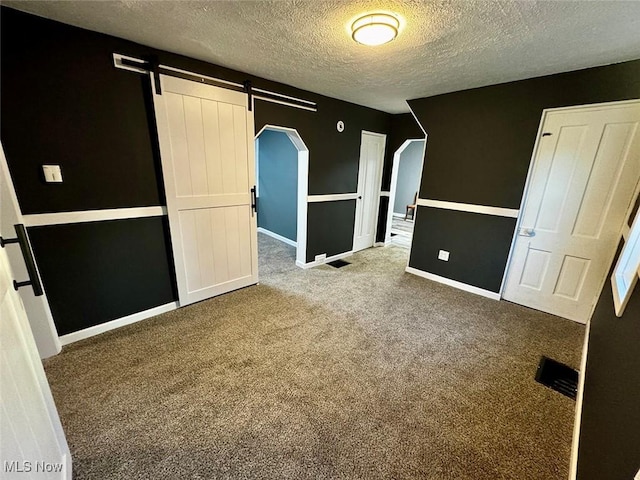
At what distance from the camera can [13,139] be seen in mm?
1706

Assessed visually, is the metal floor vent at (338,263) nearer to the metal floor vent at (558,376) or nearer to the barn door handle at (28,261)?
the metal floor vent at (558,376)

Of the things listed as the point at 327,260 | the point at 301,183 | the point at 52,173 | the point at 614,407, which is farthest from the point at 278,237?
the point at 614,407

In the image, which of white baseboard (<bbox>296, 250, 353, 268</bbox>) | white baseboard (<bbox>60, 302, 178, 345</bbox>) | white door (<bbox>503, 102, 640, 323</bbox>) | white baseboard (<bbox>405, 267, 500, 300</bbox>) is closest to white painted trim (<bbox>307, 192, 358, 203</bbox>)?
white baseboard (<bbox>296, 250, 353, 268</bbox>)

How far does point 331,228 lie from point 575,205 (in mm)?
2711

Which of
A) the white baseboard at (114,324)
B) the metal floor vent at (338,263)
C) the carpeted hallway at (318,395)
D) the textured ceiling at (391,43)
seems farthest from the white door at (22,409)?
the metal floor vent at (338,263)

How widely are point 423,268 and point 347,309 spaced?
1.49 m

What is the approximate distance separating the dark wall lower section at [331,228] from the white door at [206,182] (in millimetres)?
977

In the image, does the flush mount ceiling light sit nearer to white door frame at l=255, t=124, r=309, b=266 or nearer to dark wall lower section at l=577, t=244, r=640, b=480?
white door frame at l=255, t=124, r=309, b=266

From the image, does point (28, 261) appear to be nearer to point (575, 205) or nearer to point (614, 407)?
point (614, 407)

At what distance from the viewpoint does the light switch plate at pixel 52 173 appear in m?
1.83

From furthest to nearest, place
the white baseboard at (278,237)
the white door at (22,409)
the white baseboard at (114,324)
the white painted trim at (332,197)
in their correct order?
the white baseboard at (278,237)
the white painted trim at (332,197)
the white baseboard at (114,324)
the white door at (22,409)

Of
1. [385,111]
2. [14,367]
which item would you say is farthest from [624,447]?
→ [385,111]

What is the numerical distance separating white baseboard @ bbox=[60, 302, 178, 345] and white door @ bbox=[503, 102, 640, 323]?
3.71 m

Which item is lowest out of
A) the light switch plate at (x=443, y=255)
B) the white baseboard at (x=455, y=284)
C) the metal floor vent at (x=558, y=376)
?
the metal floor vent at (x=558, y=376)
